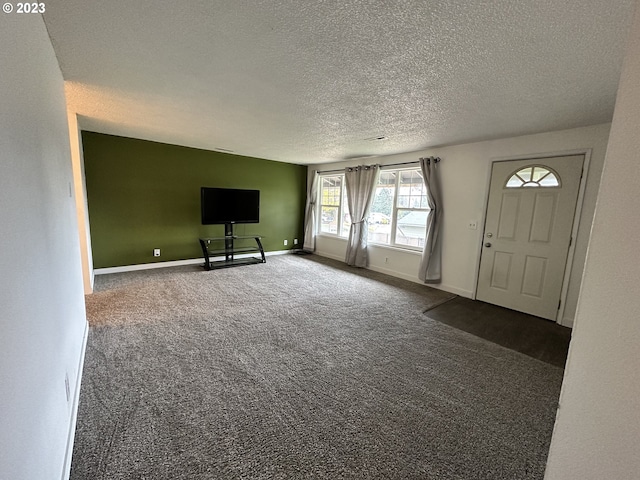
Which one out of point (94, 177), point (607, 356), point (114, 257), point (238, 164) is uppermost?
point (238, 164)

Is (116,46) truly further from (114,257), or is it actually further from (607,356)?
(114,257)

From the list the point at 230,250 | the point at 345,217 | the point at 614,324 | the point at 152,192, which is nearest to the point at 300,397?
the point at 614,324

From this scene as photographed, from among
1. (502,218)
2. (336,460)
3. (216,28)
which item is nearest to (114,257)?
(216,28)

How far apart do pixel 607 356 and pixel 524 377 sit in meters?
2.17

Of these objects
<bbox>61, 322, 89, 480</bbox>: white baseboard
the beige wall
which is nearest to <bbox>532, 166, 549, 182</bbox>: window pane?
<bbox>61, 322, 89, 480</bbox>: white baseboard

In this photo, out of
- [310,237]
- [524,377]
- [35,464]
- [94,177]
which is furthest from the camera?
[310,237]

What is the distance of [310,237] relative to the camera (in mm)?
6812

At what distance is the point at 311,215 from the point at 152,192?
11.2 feet

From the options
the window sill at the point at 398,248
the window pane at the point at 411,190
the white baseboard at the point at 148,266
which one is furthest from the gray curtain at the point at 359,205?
the white baseboard at the point at 148,266

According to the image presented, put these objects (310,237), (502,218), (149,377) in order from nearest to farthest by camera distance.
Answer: (149,377), (502,218), (310,237)

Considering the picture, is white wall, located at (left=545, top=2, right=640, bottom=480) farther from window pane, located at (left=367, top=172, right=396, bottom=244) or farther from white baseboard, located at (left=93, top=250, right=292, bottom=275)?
white baseboard, located at (left=93, top=250, right=292, bottom=275)

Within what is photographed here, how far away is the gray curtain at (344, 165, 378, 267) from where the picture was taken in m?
5.30

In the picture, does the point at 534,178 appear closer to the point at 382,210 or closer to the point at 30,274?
the point at 382,210

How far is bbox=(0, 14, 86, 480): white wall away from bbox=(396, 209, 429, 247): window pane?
14.9 feet
